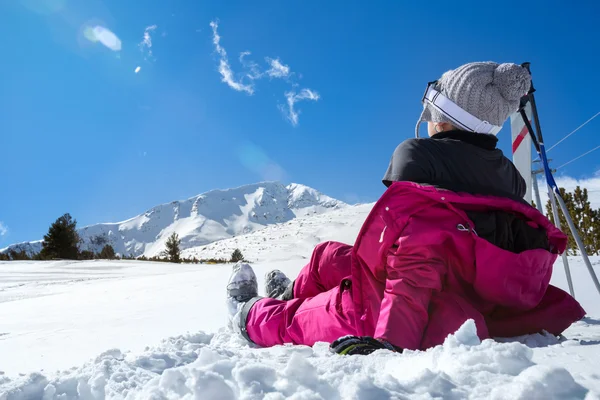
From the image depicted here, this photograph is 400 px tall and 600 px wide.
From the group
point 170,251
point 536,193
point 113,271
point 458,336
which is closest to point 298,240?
point 170,251

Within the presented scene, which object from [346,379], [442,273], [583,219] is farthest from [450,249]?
[583,219]

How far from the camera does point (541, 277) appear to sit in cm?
164

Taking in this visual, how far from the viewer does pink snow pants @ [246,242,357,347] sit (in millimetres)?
1735

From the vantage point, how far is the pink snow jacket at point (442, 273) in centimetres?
143

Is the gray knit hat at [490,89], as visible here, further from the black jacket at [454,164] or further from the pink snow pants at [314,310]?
the pink snow pants at [314,310]

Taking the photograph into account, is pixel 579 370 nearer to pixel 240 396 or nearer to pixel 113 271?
pixel 240 396

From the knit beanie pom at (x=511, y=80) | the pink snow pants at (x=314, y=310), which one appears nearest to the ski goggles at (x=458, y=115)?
the knit beanie pom at (x=511, y=80)

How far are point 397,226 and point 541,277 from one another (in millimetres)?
702

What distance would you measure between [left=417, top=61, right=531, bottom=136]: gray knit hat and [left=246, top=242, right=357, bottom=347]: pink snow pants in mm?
1004

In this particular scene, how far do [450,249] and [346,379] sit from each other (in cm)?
99

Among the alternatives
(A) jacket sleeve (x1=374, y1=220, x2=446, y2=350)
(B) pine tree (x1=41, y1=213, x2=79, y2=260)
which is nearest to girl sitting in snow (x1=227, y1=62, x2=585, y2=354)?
(A) jacket sleeve (x1=374, y1=220, x2=446, y2=350)

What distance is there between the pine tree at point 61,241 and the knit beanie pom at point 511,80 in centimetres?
2146

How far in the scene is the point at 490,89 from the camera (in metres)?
1.86

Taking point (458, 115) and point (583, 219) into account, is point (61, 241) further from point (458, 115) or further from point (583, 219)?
point (583, 219)
